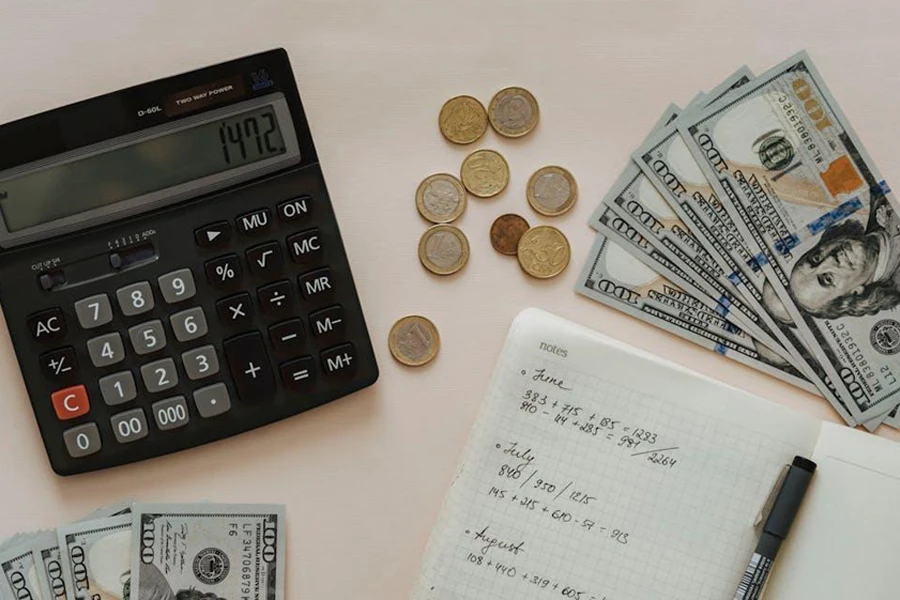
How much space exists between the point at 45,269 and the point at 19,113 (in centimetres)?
12

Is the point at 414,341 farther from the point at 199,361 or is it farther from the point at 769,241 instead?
the point at 769,241

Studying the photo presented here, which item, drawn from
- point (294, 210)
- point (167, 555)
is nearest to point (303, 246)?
point (294, 210)

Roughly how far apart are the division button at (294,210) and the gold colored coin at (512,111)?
5.9 inches

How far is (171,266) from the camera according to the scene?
26.3 inches

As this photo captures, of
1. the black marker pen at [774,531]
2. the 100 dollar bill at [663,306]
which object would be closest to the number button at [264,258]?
the 100 dollar bill at [663,306]

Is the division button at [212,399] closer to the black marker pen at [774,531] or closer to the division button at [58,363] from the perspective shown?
the division button at [58,363]

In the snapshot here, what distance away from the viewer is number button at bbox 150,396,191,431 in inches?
26.3

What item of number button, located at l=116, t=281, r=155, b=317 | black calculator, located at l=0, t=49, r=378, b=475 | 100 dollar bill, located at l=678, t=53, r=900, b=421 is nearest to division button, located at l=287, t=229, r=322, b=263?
black calculator, located at l=0, t=49, r=378, b=475

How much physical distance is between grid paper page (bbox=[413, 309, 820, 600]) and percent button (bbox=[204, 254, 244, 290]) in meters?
0.20

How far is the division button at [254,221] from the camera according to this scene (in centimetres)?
67

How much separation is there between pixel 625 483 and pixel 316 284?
0.26 meters

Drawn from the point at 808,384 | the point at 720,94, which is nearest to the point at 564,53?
the point at 720,94

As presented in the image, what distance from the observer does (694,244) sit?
2.30ft

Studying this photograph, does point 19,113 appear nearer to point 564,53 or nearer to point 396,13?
point 396,13
